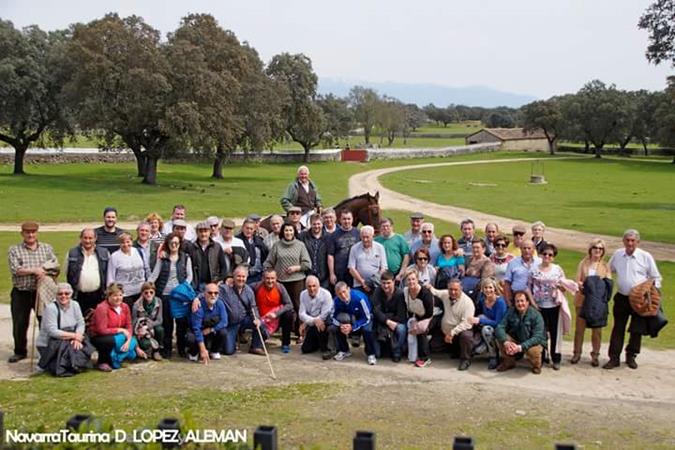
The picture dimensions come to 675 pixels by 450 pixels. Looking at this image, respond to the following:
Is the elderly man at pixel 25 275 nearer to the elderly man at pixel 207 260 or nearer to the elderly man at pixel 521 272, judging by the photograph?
the elderly man at pixel 207 260

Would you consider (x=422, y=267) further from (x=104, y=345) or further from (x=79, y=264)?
(x=79, y=264)

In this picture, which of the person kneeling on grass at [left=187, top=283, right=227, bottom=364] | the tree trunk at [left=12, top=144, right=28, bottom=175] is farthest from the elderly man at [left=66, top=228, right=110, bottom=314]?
the tree trunk at [left=12, top=144, right=28, bottom=175]

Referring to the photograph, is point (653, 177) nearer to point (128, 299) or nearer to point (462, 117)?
point (128, 299)

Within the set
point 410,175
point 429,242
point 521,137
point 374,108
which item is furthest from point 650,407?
point 521,137

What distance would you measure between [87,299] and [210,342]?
1833 millimetres

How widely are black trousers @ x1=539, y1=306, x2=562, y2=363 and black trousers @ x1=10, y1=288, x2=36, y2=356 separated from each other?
277 inches

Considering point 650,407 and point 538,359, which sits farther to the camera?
point 538,359

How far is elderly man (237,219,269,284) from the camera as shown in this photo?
455 inches

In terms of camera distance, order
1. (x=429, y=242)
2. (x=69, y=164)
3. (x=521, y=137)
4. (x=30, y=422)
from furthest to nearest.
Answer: (x=521, y=137), (x=69, y=164), (x=429, y=242), (x=30, y=422)

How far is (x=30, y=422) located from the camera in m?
7.34

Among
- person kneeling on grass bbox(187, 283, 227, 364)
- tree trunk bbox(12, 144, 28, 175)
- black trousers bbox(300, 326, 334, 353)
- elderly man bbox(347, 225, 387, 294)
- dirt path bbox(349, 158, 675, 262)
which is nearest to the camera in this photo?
person kneeling on grass bbox(187, 283, 227, 364)

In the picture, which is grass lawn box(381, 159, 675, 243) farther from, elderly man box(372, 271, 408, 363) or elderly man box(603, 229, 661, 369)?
elderly man box(372, 271, 408, 363)

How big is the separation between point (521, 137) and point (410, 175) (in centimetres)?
5929

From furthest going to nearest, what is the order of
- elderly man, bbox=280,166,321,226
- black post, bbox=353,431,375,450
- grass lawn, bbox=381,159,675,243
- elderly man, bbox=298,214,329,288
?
grass lawn, bbox=381,159,675,243, elderly man, bbox=280,166,321,226, elderly man, bbox=298,214,329,288, black post, bbox=353,431,375,450
